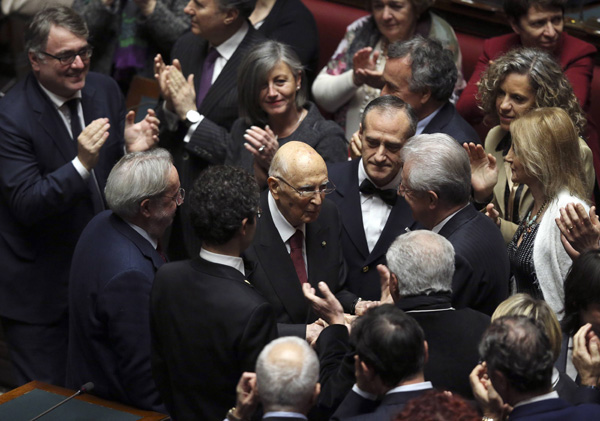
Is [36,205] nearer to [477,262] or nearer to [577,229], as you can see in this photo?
[477,262]

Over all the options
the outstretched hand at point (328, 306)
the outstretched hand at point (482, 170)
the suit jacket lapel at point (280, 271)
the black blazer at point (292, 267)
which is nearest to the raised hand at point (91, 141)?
the black blazer at point (292, 267)

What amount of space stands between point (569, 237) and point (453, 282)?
0.55m

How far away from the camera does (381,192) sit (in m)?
3.94

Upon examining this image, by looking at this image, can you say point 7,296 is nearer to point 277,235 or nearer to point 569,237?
point 277,235

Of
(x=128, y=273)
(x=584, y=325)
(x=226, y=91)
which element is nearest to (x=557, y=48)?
(x=226, y=91)

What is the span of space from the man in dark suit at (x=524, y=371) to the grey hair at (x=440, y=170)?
957mm

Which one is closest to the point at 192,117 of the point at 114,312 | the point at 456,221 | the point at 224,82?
the point at 224,82

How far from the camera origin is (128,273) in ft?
11.0

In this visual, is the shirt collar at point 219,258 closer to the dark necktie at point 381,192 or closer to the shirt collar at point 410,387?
the shirt collar at point 410,387

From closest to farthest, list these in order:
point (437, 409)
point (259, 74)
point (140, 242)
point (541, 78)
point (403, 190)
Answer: point (437, 409) → point (140, 242) → point (403, 190) → point (541, 78) → point (259, 74)

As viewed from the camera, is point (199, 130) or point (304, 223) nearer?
point (304, 223)

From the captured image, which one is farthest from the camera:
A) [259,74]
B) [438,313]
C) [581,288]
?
[259,74]

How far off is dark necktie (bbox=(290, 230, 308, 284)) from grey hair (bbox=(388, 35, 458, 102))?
1035 mm

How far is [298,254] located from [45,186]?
1.31 m
